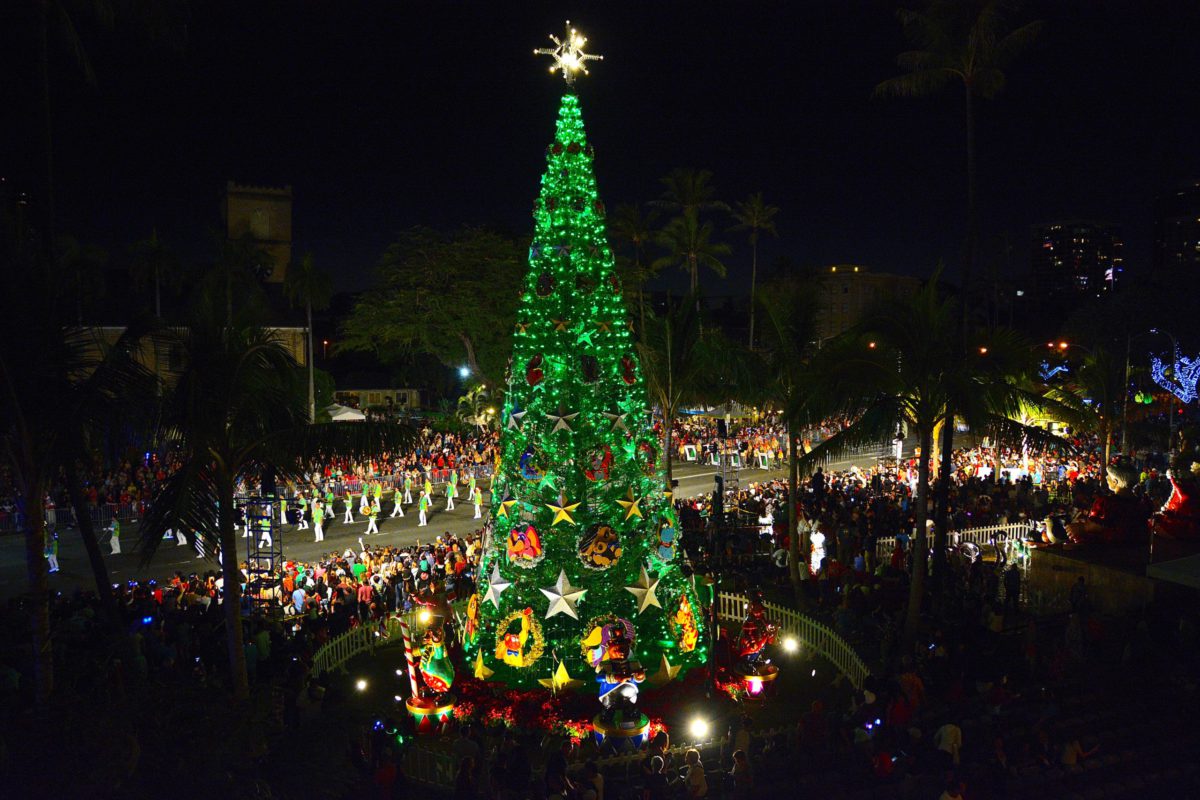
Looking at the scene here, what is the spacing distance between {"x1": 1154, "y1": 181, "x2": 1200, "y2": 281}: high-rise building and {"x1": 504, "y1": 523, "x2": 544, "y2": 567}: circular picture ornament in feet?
350

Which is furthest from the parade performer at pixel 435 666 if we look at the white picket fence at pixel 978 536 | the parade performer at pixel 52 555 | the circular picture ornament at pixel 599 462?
the parade performer at pixel 52 555

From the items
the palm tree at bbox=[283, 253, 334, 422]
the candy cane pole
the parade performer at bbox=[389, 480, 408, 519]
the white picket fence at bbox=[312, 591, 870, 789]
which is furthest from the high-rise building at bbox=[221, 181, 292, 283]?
the candy cane pole

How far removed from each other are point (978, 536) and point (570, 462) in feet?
43.8

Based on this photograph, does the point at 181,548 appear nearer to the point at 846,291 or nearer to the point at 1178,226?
the point at 846,291

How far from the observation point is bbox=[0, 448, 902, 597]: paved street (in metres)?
20.4

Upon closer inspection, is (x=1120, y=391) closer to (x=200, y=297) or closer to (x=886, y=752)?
(x=886, y=752)

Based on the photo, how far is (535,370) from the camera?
12.1 metres

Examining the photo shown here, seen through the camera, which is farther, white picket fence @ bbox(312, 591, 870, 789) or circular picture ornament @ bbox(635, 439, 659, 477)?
circular picture ornament @ bbox(635, 439, 659, 477)

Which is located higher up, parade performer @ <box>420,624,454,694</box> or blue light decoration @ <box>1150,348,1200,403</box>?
blue light decoration @ <box>1150,348,1200,403</box>

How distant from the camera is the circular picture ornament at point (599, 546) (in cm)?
1202

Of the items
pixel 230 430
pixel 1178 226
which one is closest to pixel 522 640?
pixel 230 430

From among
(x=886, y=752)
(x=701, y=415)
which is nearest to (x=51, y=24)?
(x=886, y=752)

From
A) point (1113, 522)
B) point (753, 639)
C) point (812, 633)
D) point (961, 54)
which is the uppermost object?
point (961, 54)

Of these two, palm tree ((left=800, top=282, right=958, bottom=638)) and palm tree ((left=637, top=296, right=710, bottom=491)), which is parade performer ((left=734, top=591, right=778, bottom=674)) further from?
palm tree ((left=637, top=296, right=710, bottom=491))
